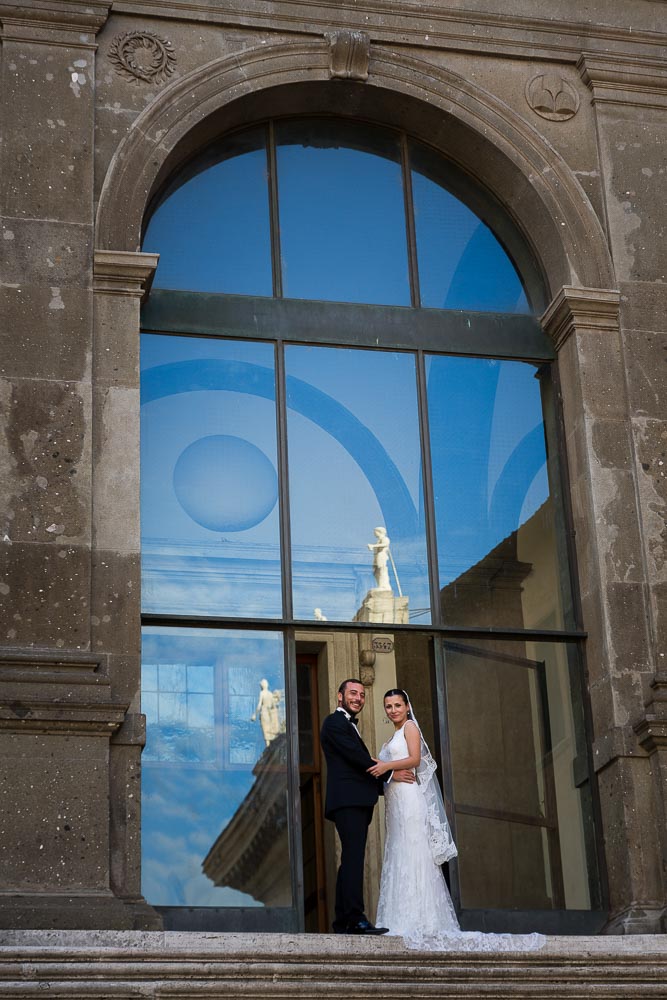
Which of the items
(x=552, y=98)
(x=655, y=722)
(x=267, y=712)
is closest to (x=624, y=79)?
(x=552, y=98)

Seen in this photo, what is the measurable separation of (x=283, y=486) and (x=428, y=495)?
1106mm

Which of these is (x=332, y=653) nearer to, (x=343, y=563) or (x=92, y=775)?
(x=343, y=563)

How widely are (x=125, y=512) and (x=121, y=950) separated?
11.4ft

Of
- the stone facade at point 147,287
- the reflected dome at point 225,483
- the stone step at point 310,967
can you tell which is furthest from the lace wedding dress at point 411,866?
the reflected dome at point 225,483

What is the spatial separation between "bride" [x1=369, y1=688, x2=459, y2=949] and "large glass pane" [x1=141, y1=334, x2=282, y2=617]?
1.66 meters

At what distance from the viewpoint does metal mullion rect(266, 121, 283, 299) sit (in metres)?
14.1

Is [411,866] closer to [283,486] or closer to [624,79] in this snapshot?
[283,486]

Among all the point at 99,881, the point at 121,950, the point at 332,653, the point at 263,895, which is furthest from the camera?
the point at 332,653

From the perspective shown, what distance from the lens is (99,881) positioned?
11281mm

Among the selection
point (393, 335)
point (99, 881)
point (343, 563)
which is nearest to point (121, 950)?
point (99, 881)

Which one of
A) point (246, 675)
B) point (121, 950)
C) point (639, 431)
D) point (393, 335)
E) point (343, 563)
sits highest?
point (393, 335)

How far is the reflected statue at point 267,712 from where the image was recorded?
12812 millimetres

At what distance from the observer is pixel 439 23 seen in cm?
1471

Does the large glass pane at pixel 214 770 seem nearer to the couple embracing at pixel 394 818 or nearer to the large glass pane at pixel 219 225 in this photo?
the couple embracing at pixel 394 818
